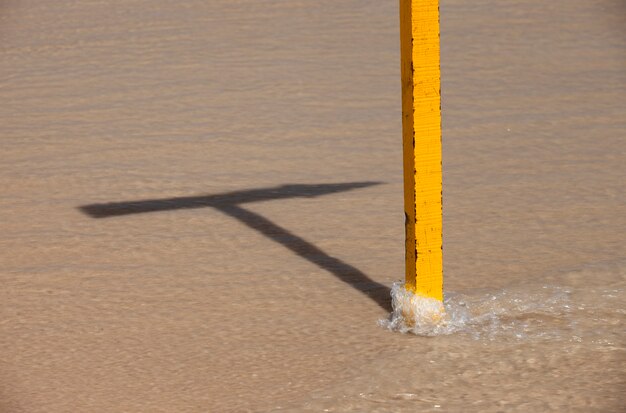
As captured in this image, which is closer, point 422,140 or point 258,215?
point 422,140

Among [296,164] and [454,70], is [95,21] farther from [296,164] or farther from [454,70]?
[296,164]

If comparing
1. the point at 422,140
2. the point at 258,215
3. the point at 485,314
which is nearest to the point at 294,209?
the point at 258,215

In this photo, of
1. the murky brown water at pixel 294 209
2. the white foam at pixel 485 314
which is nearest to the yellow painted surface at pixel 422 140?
the white foam at pixel 485 314

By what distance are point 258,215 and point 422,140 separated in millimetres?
2020

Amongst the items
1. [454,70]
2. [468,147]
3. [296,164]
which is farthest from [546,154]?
[454,70]

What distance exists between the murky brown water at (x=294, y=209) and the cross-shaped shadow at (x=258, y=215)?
17 millimetres

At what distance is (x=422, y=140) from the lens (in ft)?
13.2

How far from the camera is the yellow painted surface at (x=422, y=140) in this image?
3963 millimetres

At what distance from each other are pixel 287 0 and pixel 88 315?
700 centimetres

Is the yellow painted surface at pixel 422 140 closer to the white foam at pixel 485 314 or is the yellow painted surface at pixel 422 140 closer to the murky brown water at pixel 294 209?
the white foam at pixel 485 314

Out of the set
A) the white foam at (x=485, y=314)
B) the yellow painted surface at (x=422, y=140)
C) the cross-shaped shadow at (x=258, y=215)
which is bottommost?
the white foam at (x=485, y=314)

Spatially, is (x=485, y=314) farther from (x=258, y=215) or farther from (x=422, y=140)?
(x=258, y=215)

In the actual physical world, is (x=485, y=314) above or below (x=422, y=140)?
below

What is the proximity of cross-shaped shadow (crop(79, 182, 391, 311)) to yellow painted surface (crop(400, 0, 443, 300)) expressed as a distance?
833mm
